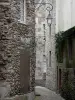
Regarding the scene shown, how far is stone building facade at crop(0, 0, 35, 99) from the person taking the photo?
12190mm

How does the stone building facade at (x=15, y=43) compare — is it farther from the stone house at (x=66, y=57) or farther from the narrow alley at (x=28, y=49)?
the stone house at (x=66, y=57)

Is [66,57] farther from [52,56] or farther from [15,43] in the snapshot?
[15,43]

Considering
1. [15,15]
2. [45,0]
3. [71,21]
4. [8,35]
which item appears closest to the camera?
[8,35]

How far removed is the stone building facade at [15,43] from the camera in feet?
40.0

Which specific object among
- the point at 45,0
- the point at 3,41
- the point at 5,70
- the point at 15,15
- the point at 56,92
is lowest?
the point at 56,92

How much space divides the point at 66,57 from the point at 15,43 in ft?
17.5

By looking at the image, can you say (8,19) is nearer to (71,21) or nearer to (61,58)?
(71,21)

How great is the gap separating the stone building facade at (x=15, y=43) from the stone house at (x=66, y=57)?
6.52ft

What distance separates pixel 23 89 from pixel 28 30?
2814 millimetres

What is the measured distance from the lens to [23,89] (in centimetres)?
1504

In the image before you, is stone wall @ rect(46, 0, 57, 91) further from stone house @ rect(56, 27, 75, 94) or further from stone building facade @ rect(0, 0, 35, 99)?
stone building facade @ rect(0, 0, 35, 99)

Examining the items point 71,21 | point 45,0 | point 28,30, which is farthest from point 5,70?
point 45,0

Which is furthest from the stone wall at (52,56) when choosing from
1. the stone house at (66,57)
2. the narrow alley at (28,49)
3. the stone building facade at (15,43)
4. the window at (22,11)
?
the window at (22,11)

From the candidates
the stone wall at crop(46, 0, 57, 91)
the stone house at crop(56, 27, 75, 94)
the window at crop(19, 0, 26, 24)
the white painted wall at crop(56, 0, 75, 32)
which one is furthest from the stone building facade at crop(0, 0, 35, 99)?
the stone wall at crop(46, 0, 57, 91)
